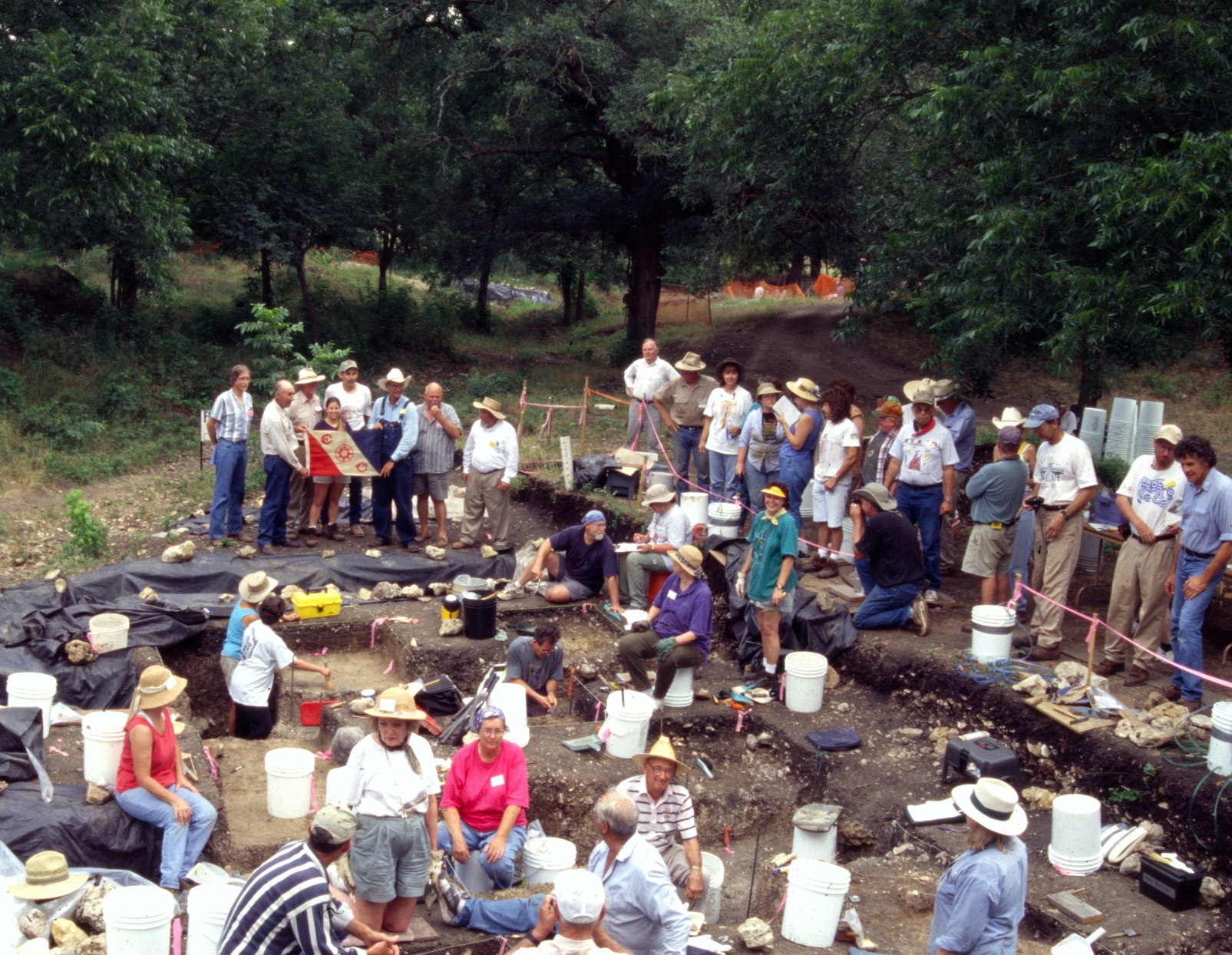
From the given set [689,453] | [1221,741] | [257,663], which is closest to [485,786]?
[257,663]

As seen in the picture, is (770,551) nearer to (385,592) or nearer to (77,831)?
(385,592)

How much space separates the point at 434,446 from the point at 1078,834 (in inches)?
284

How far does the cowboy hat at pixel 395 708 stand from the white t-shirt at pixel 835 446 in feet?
18.6

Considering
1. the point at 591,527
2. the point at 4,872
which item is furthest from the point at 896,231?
the point at 4,872

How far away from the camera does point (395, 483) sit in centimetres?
1148

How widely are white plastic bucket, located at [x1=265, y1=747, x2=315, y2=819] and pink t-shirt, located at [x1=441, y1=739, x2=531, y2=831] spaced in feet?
4.87

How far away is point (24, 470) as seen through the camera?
13.7 meters

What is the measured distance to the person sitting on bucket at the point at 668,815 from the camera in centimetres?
584

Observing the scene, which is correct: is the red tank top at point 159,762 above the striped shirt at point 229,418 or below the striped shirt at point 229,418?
below

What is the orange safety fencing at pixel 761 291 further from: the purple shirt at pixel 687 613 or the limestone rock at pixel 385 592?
the purple shirt at pixel 687 613

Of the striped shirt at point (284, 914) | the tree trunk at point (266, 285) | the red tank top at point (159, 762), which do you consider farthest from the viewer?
the tree trunk at point (266, 285)

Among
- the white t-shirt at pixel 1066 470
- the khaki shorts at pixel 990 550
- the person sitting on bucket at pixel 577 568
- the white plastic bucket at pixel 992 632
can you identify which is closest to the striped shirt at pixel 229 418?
the person sitting on bucket at pixel 577 568

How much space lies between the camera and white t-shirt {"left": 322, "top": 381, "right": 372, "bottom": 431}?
37.4 ft

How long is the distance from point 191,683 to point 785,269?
32.1 metres
